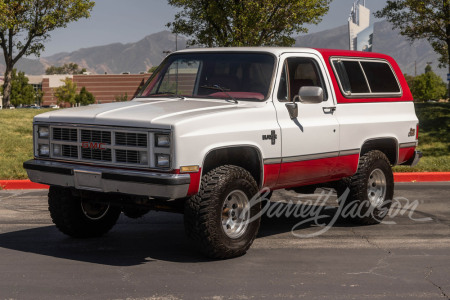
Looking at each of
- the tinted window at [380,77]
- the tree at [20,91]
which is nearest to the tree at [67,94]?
the tree at [20,91]

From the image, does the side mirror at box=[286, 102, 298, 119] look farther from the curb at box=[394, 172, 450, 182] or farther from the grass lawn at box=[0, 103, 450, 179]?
the grass lawn at box=[0, 103, 450, 179]

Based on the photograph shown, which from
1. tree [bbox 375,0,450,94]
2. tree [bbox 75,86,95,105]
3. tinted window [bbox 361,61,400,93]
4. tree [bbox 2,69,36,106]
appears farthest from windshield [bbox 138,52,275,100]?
tree [bbox 75,86,95,105]

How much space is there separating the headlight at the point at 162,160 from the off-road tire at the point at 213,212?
445 millimetres

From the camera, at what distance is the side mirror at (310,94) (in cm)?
703

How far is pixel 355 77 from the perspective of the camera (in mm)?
8406

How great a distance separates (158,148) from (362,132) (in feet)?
10.3

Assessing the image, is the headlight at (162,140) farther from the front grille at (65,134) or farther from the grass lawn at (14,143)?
the grass lawn at (14,143)

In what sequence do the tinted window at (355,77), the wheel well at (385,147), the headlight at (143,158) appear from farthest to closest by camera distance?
1. the wheel well at (385,147)
2. the tinted window at (355,77)
3. the headlight at (143,158)

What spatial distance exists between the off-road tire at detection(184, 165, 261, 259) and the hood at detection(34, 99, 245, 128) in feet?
2.09

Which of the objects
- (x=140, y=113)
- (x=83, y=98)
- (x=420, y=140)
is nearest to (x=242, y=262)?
(x=140, y=113)

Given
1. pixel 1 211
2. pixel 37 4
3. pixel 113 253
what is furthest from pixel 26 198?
pixel 37 4

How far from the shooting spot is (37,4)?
36.3 metres

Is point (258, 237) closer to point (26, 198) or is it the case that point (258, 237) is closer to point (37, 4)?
point (26, 198)

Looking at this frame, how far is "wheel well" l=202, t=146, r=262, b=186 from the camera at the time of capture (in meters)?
6.57
